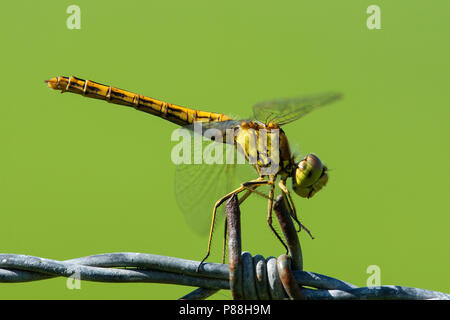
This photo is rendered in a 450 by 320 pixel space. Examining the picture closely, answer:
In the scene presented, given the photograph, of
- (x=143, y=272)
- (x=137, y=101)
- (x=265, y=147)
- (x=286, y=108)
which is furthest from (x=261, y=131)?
(x=143, y=272)

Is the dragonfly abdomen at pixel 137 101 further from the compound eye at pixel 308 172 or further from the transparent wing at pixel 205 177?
the compound eye at pixel 308 172

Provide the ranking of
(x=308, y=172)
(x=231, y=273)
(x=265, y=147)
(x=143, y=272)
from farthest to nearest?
(x=265, y=147), (x=308, y=172), (x=143, y=272), (x=231, y=273)

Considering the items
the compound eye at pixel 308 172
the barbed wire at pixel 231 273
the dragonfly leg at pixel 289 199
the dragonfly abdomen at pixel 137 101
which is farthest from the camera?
the dragonfly abdomen at pixel 137 101

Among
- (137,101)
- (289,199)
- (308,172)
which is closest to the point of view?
(308,172)

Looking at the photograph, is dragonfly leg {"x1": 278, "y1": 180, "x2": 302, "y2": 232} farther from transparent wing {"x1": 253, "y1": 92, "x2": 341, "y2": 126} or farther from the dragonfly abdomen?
the dragonfly abdomen

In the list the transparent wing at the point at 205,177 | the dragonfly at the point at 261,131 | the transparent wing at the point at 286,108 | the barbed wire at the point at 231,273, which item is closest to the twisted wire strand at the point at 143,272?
the barbed wire at the point at 231,273

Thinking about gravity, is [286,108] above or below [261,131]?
above

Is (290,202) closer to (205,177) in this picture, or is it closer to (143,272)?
(205,177)
